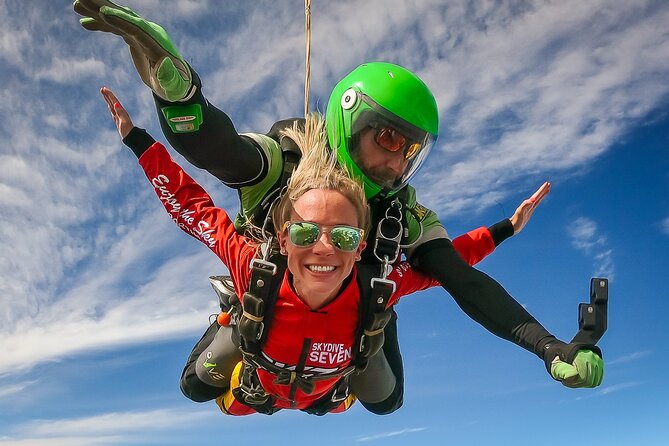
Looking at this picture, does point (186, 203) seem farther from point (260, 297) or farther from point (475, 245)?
point (475, 245)

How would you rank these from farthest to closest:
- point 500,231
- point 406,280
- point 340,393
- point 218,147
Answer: point 500,231 → point 340,393 → point 406,280 → point 218,147

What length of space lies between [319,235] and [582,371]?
3.84 feet

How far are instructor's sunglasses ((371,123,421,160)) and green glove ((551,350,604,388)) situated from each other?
1.21 metres

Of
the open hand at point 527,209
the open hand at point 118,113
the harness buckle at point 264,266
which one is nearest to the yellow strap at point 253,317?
the harness buckle at point 264,266

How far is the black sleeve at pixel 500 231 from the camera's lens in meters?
3.93

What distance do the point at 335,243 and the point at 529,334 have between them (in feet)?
3.04

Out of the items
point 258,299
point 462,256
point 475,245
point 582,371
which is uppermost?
point 475,245

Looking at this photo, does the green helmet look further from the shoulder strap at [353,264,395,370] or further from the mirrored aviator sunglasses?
the shoulder strap at [353,264,395,370]

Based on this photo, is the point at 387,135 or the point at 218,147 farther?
the point at 387,135

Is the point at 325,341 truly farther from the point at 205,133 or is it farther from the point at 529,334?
the point at 205,133

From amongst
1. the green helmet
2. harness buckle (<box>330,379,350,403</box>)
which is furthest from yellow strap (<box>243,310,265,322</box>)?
harness buckle (<box>330,379,350,403</box>)

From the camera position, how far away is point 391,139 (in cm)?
307

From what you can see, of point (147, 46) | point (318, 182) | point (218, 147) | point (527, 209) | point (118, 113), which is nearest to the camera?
point (147, 46)

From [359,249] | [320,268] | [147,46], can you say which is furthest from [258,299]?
[147,46]
